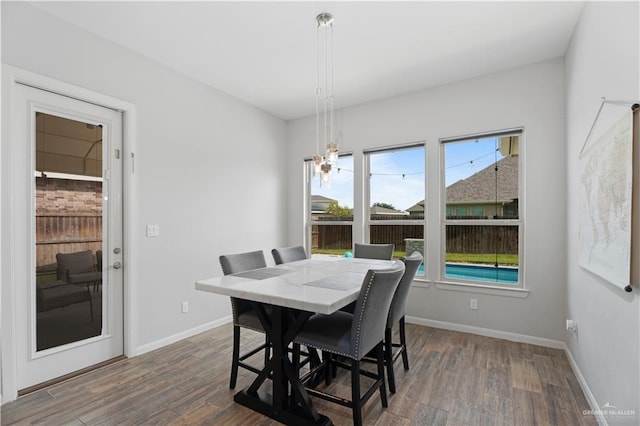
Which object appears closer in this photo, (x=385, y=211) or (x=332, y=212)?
(x=385, y=211)

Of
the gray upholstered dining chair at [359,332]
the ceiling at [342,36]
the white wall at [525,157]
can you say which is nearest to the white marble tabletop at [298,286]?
the gray upholstered dining chair at [359,332]

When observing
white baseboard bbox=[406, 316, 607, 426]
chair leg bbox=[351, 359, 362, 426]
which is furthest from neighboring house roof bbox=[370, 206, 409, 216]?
chair leg bbox=[351, 359, 362, 426]

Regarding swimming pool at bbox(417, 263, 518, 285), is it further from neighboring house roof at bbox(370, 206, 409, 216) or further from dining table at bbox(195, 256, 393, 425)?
dining table at bbox(195, 256, 393, 425)

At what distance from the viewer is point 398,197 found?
414 cm

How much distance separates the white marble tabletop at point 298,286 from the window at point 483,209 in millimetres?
1528

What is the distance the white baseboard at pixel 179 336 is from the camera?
300 centimetres

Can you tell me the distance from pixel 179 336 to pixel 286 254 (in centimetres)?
144

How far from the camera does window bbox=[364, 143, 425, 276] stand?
3.96 m

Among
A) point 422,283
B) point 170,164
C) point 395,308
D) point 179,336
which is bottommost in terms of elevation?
point 179,336

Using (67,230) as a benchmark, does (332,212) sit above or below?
above

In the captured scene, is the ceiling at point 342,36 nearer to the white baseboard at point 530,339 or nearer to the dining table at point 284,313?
the dining table at point 284,313

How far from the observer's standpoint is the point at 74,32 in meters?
2.54

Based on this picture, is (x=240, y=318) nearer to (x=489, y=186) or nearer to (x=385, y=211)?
(x=385, y=211)

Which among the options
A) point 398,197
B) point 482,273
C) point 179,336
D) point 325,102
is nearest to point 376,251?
point 398,197
